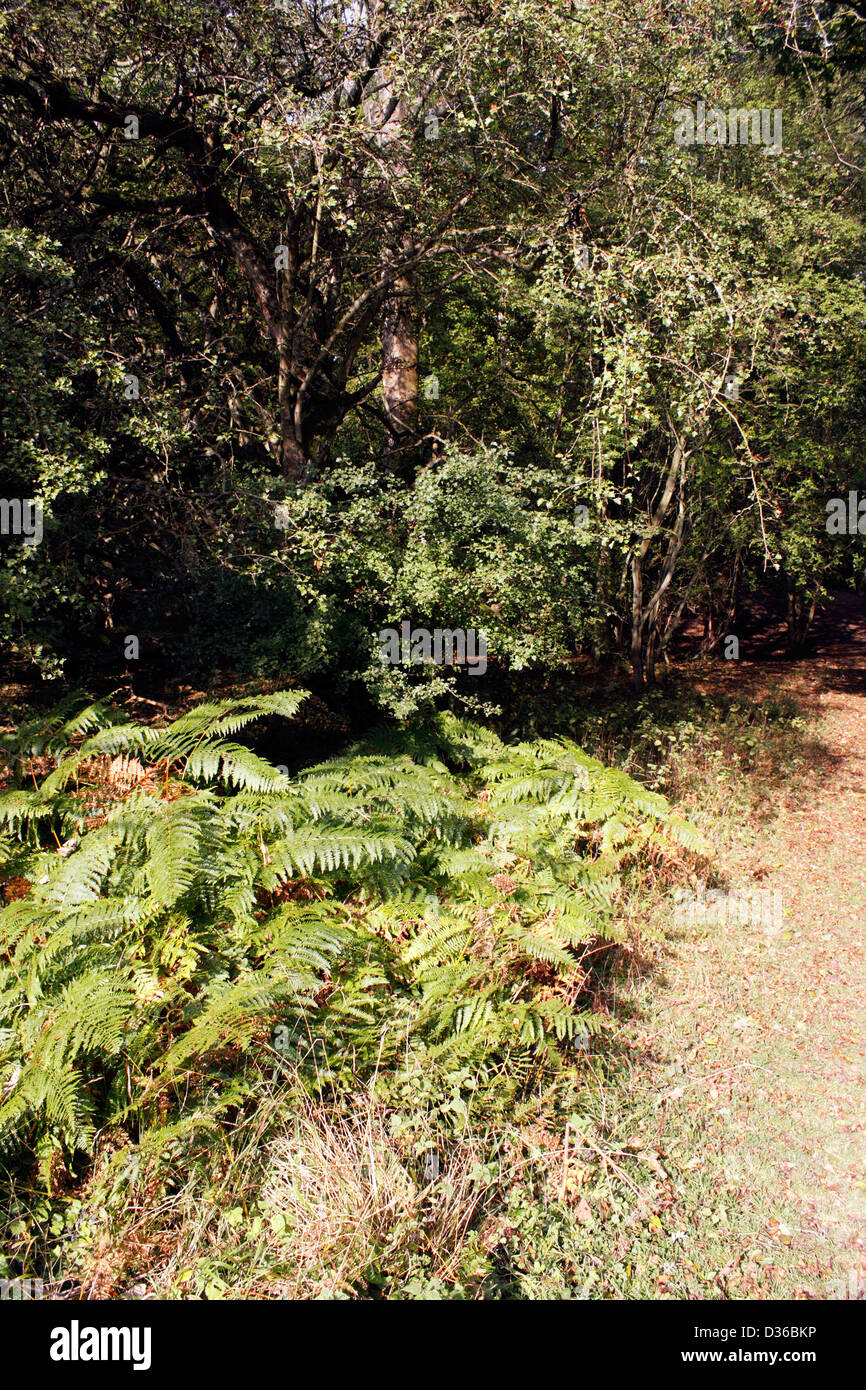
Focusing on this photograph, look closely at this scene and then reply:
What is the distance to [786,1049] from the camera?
15.1 feet

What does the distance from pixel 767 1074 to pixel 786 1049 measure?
27 cm

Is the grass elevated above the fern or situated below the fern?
below

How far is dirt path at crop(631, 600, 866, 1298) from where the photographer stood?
3.44m

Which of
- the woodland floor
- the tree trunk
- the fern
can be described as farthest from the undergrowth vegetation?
the tree trunk

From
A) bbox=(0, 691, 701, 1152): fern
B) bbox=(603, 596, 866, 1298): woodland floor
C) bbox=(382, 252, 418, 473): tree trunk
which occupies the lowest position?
bbox=(603, 596, 866, 1298): woodland floor

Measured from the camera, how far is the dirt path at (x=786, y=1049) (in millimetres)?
3439

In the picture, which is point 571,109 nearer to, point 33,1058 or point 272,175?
point 272,175

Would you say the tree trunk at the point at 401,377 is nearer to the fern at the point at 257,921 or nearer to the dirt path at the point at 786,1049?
the fern at the point at 257,921

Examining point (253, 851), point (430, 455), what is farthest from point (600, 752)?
point (253, 851)

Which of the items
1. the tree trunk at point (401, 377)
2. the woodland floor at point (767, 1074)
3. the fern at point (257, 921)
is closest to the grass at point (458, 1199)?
the woodland floor at point (767, 1074)

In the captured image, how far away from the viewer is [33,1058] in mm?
3377

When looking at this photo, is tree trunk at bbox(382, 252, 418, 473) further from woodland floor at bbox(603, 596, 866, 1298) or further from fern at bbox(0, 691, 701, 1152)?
woodland floor at bbox(603, 596, 866, 1298)

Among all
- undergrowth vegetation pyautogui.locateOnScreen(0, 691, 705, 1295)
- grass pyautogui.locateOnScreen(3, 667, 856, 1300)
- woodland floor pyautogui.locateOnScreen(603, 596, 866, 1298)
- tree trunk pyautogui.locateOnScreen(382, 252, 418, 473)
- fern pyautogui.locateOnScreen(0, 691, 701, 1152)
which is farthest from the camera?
tree trunk pyautogui.locateOnScreen(382, 252, 418, 473)

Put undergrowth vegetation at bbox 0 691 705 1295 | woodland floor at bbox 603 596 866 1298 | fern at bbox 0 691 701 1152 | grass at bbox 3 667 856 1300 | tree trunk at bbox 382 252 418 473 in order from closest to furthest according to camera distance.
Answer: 1. grass at bbox 3 667 856 1300
2. undergrowth vegetation at bbox 0 691 705 1295
3. woodland floor at bbox 603 596 866 1298
4. fern at bbox 0 691 701 1152
5. tree trunk at bbox 382 252 418 473
